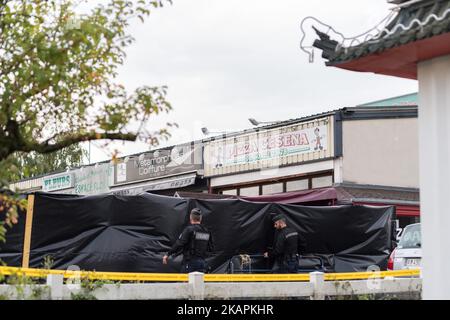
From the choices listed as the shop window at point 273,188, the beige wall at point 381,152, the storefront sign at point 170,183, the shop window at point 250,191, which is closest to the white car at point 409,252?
the beige wall at point 381,152

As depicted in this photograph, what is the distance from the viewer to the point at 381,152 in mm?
25875

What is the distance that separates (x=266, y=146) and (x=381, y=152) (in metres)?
3.92

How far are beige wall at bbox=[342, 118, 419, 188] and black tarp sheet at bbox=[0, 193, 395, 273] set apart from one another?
6.42 metres

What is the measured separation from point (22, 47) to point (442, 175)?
14.4ft

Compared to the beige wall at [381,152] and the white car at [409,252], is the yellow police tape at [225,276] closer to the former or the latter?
the white car at [409,252]

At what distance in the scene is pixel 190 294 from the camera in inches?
460

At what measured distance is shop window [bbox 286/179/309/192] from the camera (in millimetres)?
26797

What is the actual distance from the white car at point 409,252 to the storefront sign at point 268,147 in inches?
322

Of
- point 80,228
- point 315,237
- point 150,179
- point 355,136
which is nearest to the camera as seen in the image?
point 80,228

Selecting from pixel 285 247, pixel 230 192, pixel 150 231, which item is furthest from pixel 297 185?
pixel 150 231

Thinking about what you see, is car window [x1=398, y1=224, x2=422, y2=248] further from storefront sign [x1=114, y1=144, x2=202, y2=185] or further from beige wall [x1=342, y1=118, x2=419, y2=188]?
storefront sign [x1=114, y1=144, x2=202, y2=185]

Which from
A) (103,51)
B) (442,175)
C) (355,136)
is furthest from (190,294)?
(355,136)
